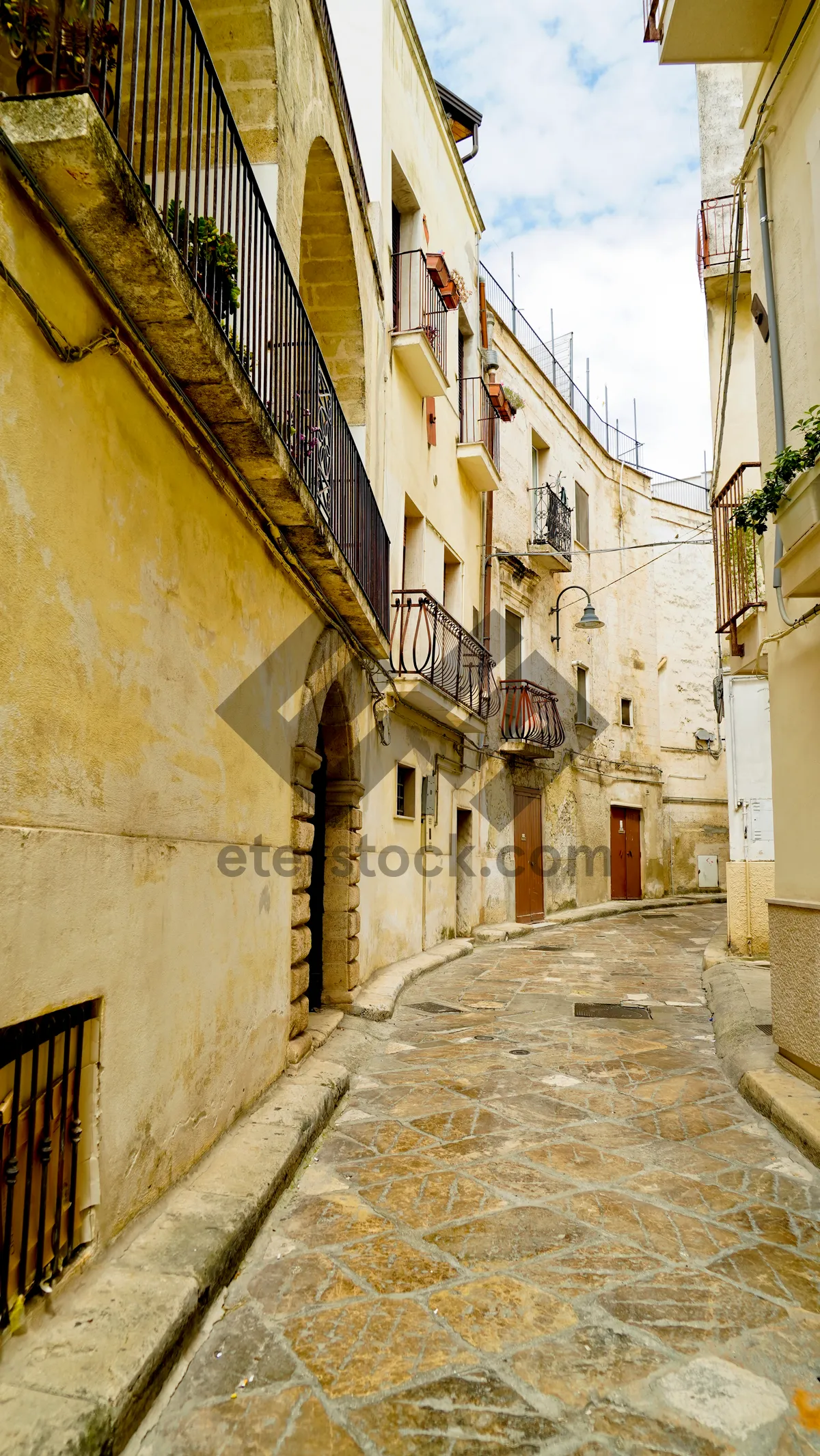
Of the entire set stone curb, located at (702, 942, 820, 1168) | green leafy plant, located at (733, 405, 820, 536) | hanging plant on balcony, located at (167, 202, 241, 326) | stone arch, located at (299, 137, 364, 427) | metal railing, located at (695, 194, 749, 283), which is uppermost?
metal railing, located at (695, 194, 749, 283)

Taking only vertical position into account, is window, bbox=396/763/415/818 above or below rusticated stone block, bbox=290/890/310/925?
above

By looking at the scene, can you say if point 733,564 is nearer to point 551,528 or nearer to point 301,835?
point 301,835

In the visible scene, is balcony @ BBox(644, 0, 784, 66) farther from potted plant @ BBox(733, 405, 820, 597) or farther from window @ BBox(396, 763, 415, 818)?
window @ BBox(396, 763, 415, 818)

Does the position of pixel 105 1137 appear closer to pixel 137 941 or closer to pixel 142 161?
pixel 137 941

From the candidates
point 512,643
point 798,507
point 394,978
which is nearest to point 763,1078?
point 798,507

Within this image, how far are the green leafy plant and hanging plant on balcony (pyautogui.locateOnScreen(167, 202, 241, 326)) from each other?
9.97 feet

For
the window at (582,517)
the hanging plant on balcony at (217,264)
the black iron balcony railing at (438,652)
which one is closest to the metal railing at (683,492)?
the window at (582,517)

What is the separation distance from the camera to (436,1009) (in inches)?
336

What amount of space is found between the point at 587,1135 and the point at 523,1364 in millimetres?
2265

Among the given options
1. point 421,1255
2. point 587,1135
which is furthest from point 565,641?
point 421,1255

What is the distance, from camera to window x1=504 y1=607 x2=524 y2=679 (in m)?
16.6

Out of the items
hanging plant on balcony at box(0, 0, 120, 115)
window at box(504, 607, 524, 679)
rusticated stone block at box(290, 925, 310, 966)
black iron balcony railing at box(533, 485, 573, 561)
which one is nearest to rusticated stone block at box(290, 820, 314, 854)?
rusticated stone block at box(290, 925, 310, 966)

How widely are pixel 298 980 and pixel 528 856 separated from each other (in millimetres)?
11298

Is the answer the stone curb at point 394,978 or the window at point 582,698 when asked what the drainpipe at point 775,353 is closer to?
the stone curb at point 394,978
